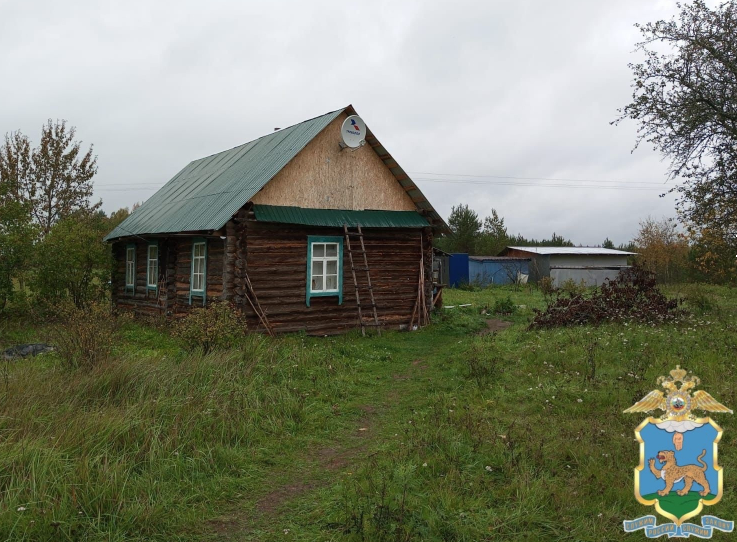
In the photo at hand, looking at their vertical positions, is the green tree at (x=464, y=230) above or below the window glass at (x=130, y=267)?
above

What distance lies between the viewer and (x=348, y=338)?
14109 millimetres

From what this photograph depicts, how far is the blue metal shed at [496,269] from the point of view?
34344 mm

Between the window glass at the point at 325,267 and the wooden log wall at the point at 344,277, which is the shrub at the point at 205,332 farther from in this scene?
the window glass at the point at 325,267

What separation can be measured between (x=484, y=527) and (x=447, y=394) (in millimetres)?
3747

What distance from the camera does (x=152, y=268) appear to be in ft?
57.7

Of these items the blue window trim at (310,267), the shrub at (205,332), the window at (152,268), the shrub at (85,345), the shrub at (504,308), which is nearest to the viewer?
the shrub at (85,345)

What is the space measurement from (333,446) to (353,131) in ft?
32.2

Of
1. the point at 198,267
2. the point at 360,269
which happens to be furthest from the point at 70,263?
the point at 360,269

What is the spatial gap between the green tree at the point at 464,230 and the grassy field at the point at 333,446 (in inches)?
1472

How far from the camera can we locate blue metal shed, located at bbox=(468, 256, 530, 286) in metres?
34.3

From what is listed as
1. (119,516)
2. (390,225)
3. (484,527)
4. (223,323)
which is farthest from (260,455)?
(390,225)

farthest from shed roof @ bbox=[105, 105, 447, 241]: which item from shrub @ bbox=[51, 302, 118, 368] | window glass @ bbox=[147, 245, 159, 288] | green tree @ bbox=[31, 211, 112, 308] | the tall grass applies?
the tall grass

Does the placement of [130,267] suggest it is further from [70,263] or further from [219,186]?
[219,186]

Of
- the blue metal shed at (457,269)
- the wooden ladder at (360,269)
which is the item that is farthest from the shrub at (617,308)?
the blue metal shed at (457,269)
